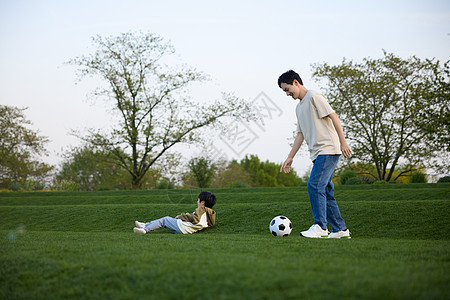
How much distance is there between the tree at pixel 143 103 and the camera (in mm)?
26781

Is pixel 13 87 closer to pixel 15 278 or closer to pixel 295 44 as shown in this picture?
pixel 295 44

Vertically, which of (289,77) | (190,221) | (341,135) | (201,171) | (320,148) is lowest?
(190,221)

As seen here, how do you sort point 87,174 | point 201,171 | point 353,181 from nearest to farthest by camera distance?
1. point 353,181
2. point 201,171
3. point 87,174

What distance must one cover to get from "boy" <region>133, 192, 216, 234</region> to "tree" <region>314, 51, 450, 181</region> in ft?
70.6

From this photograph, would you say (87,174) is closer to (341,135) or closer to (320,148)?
(320,148)

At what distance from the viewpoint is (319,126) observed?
17.1 ft

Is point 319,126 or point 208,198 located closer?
point 319,126

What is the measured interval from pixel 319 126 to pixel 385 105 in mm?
24188

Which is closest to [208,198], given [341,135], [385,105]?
[341,135]

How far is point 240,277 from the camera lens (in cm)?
249

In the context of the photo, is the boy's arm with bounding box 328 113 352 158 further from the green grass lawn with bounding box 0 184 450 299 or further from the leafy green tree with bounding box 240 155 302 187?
the leafy green tree with bounding box 240 155 302 187

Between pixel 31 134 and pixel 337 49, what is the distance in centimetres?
2874

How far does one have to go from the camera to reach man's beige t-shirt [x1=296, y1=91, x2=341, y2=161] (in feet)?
16.9

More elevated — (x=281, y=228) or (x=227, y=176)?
(x=227, y=176)
